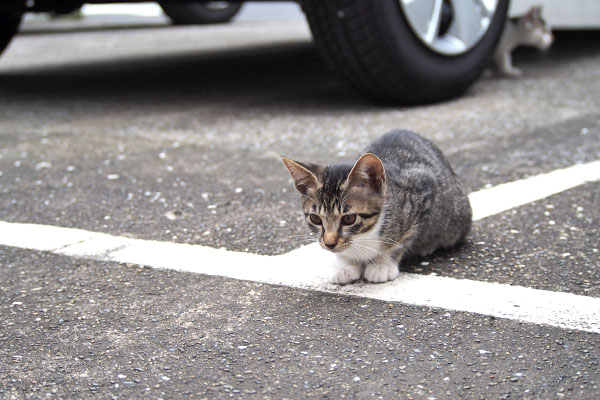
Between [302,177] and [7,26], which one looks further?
[7,26]

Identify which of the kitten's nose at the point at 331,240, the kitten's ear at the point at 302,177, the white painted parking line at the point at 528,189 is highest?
the kitten's ear at the point at 302,177

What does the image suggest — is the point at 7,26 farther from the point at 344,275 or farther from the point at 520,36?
the point at 344,275

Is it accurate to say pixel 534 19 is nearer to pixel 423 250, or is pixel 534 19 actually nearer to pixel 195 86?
pixel 195 86

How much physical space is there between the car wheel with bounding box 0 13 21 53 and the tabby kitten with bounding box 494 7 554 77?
5010mm

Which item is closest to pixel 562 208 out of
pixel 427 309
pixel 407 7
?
pixel 427 309

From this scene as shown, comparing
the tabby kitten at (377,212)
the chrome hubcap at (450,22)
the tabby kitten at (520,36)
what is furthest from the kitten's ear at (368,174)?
the tabby kitten at (520,36)

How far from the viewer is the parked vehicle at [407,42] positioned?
499 cm

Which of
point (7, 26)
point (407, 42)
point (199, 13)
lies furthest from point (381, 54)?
point (199, 13)

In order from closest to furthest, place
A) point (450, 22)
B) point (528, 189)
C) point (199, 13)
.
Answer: point (528, 189) < point (450, 22) < point (199, 13)

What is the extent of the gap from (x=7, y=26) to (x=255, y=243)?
18.6ft

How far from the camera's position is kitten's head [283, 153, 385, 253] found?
2.71m

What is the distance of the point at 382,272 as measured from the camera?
109 inches

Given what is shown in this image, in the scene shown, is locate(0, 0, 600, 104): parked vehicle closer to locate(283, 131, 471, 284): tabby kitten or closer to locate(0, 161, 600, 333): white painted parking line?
locate(0, 161, 600, 333): white painted parking line

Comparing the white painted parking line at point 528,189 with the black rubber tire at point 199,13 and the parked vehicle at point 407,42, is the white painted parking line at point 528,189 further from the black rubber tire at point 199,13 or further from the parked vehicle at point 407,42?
the black rubber tire at point 199,13
